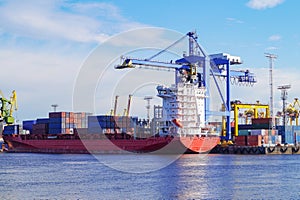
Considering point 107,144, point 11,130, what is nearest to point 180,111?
point 107,144

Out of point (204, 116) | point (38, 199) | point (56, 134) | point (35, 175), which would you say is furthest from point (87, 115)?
point (38, 199)

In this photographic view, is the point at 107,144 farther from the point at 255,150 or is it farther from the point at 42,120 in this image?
the point at 255,150

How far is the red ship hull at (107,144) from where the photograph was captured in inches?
2092

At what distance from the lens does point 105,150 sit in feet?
195

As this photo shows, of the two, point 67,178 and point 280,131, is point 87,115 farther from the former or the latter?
point 67,178

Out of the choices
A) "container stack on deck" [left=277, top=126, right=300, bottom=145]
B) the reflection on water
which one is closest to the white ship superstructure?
"container stack on deck" [left=277, top=126, right=300, bottom=145]

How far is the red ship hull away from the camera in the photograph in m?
53.1

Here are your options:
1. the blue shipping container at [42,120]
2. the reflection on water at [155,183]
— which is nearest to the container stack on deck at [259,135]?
the reflection on water at [155,183]

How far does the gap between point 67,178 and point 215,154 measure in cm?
2998

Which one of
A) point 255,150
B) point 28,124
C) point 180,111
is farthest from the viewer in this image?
point 28,124

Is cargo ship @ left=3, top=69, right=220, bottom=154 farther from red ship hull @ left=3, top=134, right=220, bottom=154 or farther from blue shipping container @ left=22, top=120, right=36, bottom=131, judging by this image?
blue shipping container @ left=22, top=120, right=36, bottom=131

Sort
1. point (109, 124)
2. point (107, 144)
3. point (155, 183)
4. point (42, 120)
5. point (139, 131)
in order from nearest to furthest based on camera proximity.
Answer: point (155, 183) → point (139, 131) → point (107, 144) → point (109, 124) → point (42, 120)

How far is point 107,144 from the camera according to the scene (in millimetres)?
59062

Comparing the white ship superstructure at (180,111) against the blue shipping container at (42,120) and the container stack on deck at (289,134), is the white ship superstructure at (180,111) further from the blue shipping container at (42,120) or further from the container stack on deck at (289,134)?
the blue shipping container at (42,120)
